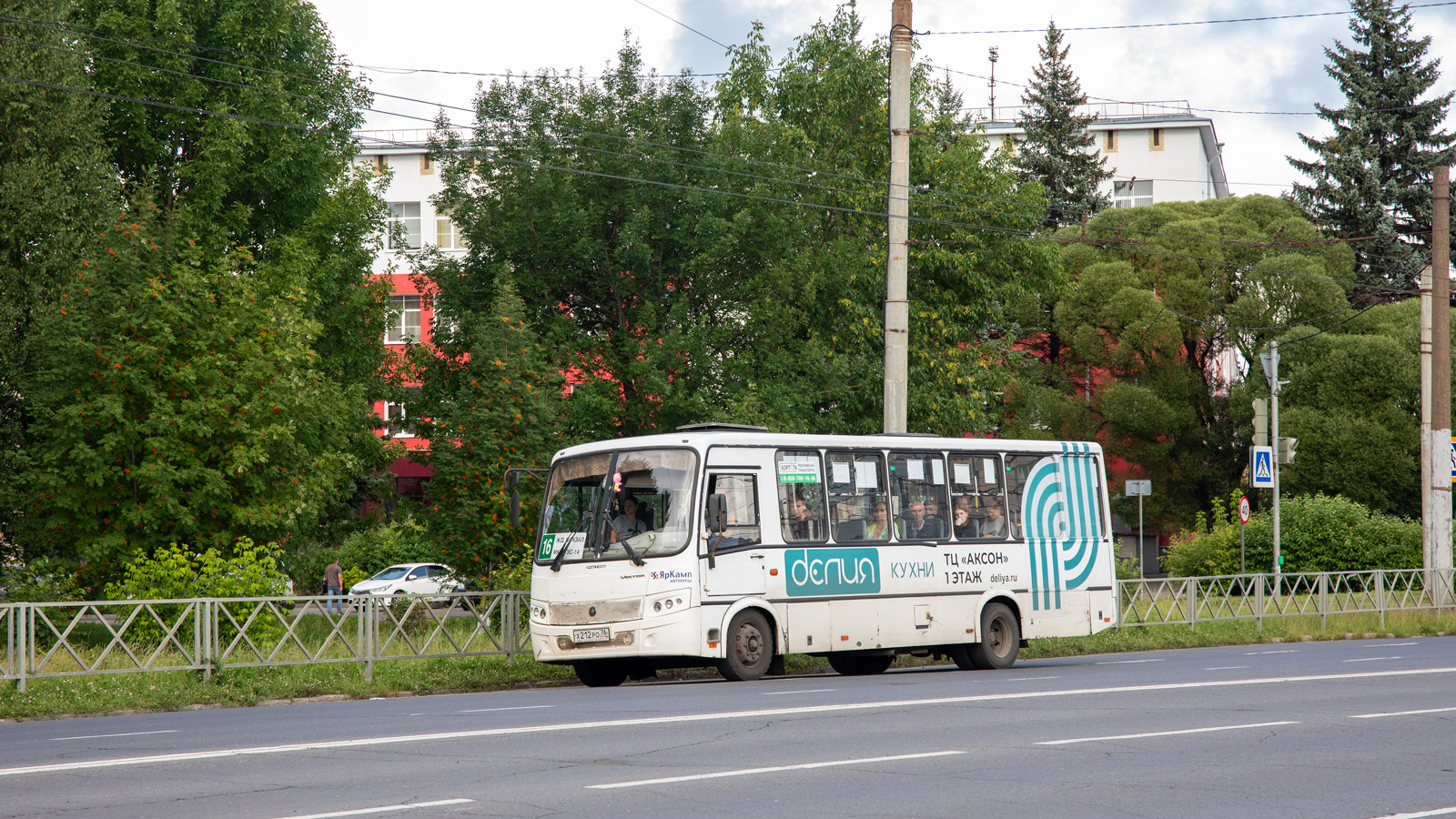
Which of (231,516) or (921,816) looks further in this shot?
(231,516)

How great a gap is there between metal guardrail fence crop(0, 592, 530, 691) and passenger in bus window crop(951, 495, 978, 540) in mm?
5894

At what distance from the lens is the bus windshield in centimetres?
1703

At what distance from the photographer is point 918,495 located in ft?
63.6

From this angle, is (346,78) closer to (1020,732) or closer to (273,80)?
(273,80)

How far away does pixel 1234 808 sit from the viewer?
7.94 m

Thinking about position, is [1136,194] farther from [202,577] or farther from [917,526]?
[202,577]

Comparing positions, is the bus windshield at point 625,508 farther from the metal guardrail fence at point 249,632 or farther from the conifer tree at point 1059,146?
the conifer tree at point 1059,146

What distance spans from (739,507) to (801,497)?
1.00 m

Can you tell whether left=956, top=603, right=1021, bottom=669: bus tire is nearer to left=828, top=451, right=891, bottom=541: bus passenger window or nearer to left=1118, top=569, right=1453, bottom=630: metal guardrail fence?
left=828, top=451, right=891, bottom=541: bus passenger window

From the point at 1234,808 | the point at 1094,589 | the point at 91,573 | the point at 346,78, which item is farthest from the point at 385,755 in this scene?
the point at 346,78

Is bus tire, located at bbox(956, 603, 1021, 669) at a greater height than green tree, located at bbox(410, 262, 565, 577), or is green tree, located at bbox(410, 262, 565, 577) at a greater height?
green tree, located at bbox(410, 262, 565, 577)

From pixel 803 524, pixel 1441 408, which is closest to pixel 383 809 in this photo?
pixel 803 524

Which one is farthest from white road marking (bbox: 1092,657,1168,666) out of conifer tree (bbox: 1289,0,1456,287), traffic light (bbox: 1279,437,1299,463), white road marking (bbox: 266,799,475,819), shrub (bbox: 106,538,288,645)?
conifer tree (bbox: 1289,0,1456,287)

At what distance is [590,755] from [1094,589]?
1278cm
